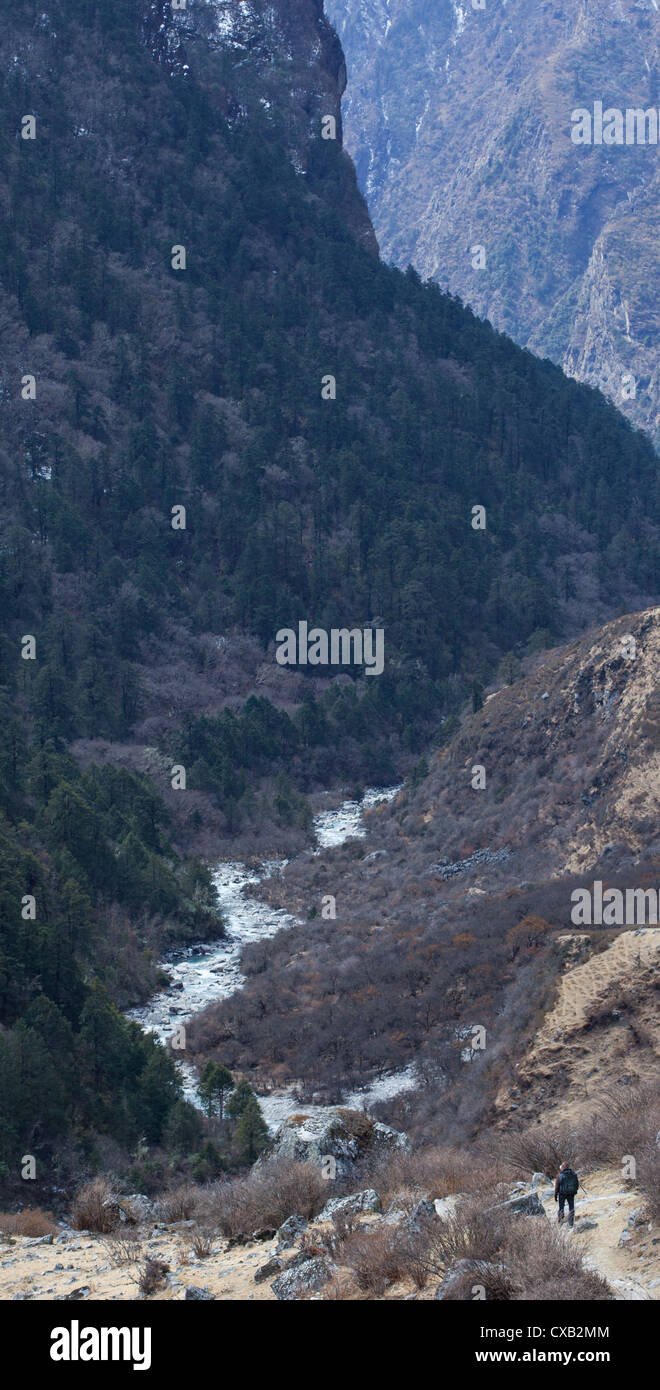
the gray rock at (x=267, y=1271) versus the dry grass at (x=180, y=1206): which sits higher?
the gray rock at (x=267, y=1271)

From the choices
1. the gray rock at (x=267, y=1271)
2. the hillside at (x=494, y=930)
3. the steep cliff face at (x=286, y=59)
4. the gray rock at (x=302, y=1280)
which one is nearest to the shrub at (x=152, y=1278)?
the gray rock at (x=267, y=1271)

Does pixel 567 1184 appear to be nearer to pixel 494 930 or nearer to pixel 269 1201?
pixel 269 1201

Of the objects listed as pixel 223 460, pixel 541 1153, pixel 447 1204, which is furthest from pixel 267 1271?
pixel 223 460

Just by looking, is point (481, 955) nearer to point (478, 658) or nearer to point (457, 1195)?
point (457, 1195)

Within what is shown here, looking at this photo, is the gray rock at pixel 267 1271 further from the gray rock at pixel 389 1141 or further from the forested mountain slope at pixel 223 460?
the forested mountain slope at pixel 223 460

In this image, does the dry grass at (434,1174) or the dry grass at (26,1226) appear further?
the dry grass at (26,1226)

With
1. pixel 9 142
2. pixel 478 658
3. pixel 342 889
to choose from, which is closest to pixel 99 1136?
pixel 342 889
